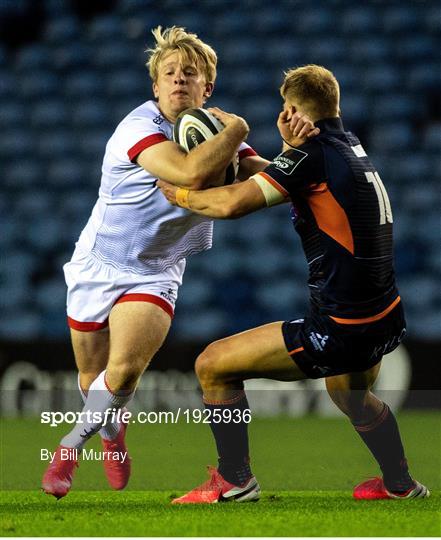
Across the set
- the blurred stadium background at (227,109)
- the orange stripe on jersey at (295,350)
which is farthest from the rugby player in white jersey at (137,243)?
the blurred stadium background at (227,109)

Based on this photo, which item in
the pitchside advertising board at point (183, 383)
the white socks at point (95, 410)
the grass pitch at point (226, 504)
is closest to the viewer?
the grass pitch at point (226, 504)

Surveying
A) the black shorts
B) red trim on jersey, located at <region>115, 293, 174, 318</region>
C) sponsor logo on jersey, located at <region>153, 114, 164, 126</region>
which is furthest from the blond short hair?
the black shorts

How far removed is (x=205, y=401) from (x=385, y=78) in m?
9.30

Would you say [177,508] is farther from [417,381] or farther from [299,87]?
[417,381]

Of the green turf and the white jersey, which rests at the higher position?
the white jersey

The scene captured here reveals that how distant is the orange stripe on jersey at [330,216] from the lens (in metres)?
4.72

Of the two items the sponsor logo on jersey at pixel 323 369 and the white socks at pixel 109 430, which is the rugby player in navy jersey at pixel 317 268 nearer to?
the sponsor logo on jersey at pixel 323 369

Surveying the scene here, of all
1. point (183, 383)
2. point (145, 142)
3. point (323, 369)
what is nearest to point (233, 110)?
point (183, 383)

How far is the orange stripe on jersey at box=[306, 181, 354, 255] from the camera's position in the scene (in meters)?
4.72

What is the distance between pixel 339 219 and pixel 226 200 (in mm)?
453

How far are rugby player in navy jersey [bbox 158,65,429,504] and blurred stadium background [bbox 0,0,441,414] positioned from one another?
619cm

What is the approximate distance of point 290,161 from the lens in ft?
15.4

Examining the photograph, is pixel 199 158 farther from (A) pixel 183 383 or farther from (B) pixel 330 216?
(A) pixel 183 383

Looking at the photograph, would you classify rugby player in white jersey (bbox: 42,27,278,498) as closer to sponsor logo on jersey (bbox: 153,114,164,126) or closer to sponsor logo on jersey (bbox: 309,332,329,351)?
sponsor logo on jersey (bbox: 153,114,164,126)
